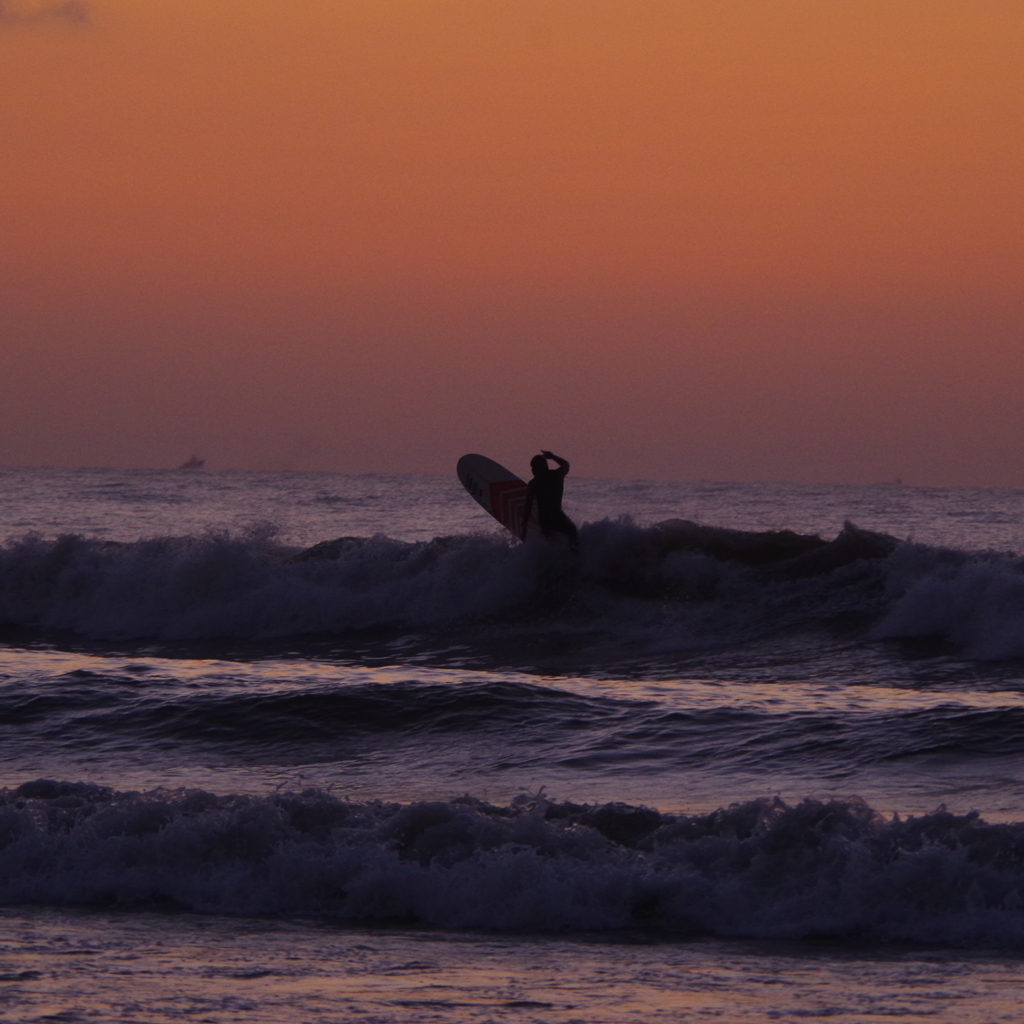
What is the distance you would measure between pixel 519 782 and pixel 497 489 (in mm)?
10059

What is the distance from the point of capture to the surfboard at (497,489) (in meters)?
17.3

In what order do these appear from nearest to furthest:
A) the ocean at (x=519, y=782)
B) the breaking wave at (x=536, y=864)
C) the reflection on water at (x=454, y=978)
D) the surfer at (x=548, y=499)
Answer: the reflection on water at (x=454, y=978) < the ocean at (x=519, y=782) < the breaking wave at (x=536, y=864) < the surfer at (x=548, y=499)

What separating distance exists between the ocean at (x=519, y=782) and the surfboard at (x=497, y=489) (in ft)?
2.21

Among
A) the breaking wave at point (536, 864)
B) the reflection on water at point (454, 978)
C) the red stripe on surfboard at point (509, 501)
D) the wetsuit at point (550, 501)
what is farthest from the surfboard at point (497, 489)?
the reflection on water at point (454, 978)

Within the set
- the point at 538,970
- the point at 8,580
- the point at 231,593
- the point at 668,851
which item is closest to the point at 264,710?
the point at 668,851

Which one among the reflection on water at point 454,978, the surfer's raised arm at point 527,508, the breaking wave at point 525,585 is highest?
the surfer's raised arm at point 527,508

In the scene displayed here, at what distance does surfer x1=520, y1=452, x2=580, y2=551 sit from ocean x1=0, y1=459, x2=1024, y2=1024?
239 mm

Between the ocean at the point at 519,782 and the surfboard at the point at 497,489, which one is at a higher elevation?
the surfboard at the point at 497,489

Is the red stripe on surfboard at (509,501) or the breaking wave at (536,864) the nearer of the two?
the breaking wave at (536,864)

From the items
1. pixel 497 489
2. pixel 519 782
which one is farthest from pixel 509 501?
pixel 519 782

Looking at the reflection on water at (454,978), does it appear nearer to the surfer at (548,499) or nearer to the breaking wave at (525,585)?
the breaking wave at (525,585)

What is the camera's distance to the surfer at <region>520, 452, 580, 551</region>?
15.8 meters

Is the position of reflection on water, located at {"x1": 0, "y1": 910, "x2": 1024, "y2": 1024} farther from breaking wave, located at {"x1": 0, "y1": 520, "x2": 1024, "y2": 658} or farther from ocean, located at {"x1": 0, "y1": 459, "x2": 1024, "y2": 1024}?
breaking wave, located at {"x1": 0, "y1": 520, "x2": 1024, "y2": 658}

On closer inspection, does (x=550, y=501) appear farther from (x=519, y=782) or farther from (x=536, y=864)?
(x=536, y=864)
